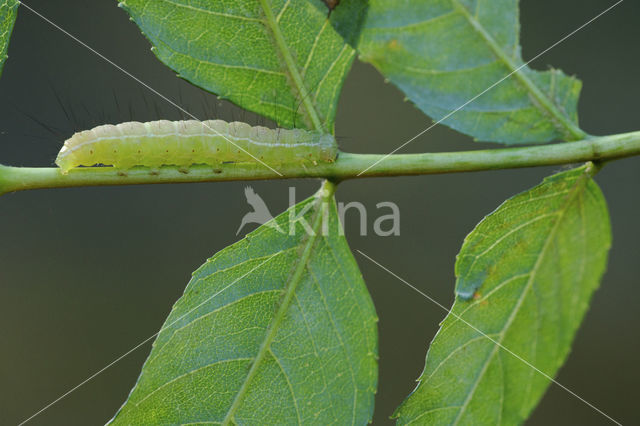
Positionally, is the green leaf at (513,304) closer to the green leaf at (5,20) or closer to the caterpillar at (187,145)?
the caterpillar at (187,145)

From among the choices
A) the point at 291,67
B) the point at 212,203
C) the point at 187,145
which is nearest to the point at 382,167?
the point at 291,67

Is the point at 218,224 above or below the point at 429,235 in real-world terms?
above

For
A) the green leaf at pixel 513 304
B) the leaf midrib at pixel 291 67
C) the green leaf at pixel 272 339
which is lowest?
the green leaf at pixel 513 304

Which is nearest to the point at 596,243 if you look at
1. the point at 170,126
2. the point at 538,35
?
the point at 170,126

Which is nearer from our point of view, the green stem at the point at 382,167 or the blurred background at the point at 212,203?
the green stem at the point at 382,167

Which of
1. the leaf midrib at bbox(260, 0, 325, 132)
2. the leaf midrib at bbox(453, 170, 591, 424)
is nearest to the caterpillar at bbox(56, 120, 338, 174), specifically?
the leaf midrib at bbox(260, 0, 325, 132)

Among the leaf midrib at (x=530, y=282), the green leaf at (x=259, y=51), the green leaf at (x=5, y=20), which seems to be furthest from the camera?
the leaf midrib at (x=530, y=282)

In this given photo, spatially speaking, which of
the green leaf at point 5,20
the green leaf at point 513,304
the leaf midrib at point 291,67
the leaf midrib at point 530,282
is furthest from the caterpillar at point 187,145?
the leaf midrib at point 530,282

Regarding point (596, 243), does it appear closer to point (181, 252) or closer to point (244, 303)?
point (244, 303)
